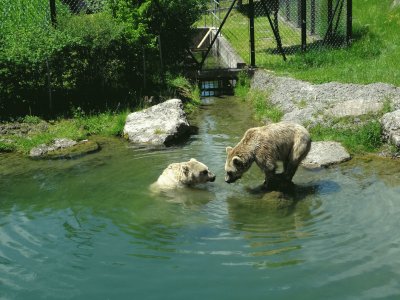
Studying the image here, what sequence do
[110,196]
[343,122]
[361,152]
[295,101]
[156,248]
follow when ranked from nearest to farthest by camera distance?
[156,248] < [110,196] < [361,152] < [343,122] < [295,101]

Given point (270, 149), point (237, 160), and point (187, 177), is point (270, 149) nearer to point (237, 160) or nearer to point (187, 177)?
point (237, 160)

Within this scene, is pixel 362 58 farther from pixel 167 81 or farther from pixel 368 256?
pixel 368 256

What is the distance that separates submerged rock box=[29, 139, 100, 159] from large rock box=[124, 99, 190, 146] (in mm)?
1206

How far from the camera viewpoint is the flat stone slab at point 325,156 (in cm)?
1263

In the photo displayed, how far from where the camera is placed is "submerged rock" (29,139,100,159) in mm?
14297

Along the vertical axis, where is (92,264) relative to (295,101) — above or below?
below

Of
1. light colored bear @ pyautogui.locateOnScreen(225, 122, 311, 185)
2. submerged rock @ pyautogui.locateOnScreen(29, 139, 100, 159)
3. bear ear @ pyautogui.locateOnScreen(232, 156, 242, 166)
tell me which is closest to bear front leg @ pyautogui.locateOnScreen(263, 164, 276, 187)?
light colored bear @ pyautogui.locateOnScreen(225, 122, 311, 185)

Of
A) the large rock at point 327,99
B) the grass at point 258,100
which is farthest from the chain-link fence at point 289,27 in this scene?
the large rock at point 327,99

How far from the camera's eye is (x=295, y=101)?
16656mm

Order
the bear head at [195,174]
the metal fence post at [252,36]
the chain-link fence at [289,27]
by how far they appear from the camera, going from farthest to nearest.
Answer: the chain-link fence at [289,27]
the metal fence post at [252,36]
the bear head at [195,174]

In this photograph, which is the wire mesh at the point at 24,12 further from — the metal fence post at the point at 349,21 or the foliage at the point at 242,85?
the metal fence post at the point at 349,21

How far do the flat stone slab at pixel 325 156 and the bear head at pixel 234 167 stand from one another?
217 centimetres

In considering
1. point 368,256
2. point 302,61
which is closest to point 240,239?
point 368,256

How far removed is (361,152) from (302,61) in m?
8.36
